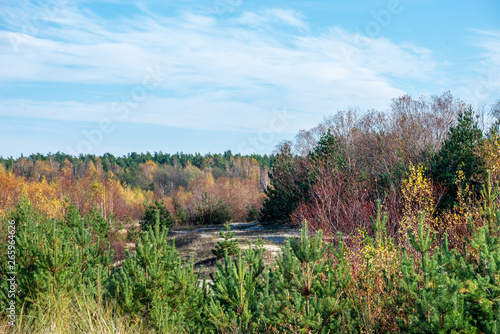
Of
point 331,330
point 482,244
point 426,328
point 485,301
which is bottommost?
point 331,330

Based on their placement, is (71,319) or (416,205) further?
(416,205)

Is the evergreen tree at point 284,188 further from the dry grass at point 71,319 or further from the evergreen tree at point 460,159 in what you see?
the dry grass at point 71,319

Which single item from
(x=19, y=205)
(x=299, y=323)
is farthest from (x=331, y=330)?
(x=19, y=205)

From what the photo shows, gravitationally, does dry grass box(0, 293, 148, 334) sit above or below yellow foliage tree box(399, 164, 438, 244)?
below

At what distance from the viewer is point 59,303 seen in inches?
276

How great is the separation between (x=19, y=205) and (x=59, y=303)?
11.3 ft

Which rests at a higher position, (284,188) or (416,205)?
(284,188)

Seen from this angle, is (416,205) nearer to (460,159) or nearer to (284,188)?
(460,159)

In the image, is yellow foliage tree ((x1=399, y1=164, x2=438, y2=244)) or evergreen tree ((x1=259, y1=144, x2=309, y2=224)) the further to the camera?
evergreen tree ((x1=259, y1=144, x2=309, y2=224))

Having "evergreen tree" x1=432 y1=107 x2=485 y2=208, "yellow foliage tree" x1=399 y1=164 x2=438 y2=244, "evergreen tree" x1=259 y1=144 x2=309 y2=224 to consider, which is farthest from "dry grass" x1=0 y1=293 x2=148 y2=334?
"evergreen tree" x1=259 y1=144 x2=309 y2=224

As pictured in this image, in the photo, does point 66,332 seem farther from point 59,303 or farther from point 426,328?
point 426,328

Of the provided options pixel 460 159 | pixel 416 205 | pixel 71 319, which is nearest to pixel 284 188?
pixel 460 159

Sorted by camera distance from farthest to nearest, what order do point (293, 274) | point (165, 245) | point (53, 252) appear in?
1. point (53, 252)
2. point (165, 245)
3. point (293, 274)

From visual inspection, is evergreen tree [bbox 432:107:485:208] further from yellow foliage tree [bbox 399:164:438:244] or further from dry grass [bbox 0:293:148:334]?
dry grass [bbox 0:293:148:334]
